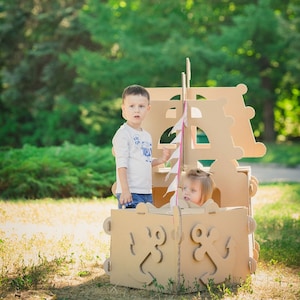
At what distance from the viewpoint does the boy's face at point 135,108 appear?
15.9ft

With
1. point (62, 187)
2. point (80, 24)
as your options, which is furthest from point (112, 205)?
point (80, 24)

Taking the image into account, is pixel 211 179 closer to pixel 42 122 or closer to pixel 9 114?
pixel 42 122

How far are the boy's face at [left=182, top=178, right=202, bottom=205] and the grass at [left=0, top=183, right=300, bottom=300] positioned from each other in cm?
65

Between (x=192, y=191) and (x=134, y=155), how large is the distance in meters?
0.50

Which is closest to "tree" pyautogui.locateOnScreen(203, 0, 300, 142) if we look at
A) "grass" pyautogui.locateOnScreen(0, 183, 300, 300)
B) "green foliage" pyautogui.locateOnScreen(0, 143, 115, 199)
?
"green foliage" pyautogui.locateOnScreen(0, 143, 115, 199)

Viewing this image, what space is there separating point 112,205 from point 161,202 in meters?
3.30

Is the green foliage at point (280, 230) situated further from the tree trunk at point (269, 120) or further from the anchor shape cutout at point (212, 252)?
the tree trunk at point (269, 120)

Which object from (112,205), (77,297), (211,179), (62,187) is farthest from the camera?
(62,187)

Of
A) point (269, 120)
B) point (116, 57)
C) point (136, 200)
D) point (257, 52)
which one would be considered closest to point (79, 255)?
point (136, 200)

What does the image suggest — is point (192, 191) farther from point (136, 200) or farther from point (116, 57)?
point (116, 57)

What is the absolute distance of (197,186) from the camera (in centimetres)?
482

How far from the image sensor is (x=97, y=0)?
23531mm

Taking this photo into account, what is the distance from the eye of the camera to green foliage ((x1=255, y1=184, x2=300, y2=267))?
18.9 feet

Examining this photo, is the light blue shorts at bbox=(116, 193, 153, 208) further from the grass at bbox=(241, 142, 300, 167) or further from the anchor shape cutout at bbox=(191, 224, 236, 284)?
the grass at bbox=(241, 142, 300, 167)
